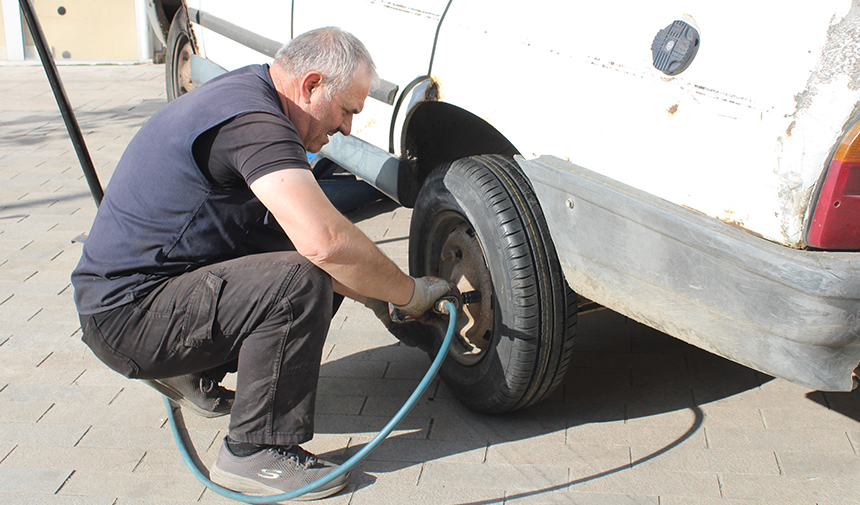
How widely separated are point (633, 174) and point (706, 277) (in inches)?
12.4

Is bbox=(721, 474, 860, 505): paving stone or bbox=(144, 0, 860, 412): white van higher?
bbox=(144, 0, 860, 412): white van

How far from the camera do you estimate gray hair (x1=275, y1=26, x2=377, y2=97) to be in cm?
207

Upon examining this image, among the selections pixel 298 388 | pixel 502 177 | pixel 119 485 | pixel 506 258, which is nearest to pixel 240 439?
pixel 298 388

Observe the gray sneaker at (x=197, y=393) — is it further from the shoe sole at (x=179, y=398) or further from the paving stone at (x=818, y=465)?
the paving stone at (x=818, y=465)

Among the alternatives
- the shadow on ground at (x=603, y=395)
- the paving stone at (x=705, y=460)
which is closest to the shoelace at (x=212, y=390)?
the shadow on ground at (x=603, y=395)

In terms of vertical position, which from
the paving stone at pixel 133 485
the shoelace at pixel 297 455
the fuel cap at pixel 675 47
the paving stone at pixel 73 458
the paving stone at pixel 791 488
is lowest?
the paving stone at pixel 73 458

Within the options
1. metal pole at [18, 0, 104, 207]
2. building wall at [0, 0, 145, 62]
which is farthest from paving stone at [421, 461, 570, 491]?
building wall at [0, 0, 145, 62]

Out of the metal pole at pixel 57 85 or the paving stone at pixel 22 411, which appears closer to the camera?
the paving stone at pixel 22 411

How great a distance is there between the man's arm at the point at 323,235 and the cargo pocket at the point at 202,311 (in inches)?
10.8

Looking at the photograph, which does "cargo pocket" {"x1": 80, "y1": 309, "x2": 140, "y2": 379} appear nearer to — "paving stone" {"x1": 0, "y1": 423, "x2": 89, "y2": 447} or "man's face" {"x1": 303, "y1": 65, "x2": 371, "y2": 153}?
"paving stone" {"x1": 0, "y1": 423, "x2": 89, "y2": 447}

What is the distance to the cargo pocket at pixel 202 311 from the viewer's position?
209cm

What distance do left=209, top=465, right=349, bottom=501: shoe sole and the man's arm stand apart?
58cm

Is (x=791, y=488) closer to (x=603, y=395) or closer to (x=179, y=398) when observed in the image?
(x=603, y=395)

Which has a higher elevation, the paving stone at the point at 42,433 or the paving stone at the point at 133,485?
the paving stone at the point at 133,485
